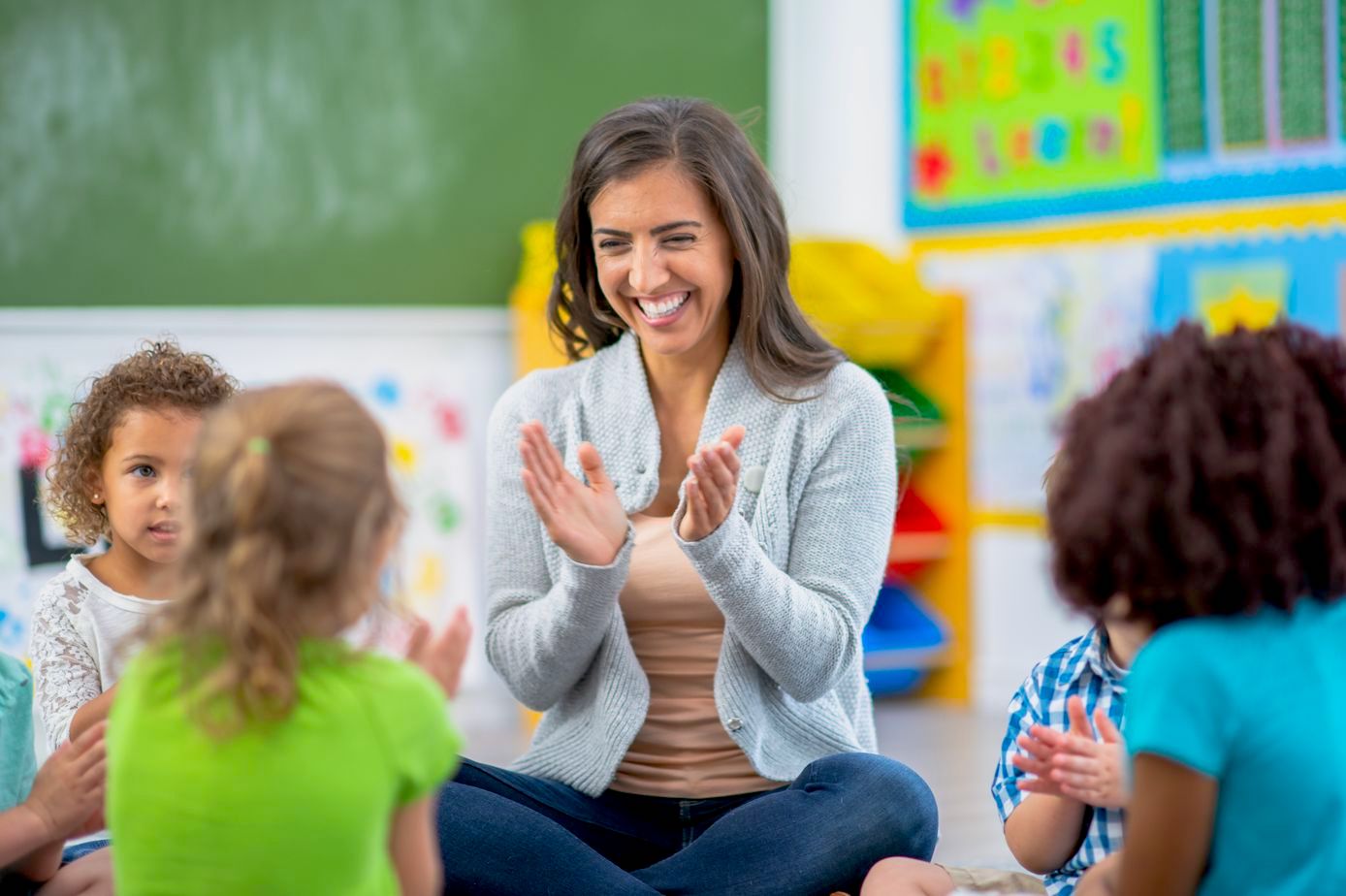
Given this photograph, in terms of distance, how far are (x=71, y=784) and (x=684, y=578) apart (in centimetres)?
74

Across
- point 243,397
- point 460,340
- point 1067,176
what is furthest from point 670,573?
point 1067,176

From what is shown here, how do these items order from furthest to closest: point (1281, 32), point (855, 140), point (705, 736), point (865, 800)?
1. point (855, 140)
2. point (1281, 32)
3. point (705, 736)
4. point (865, 800)

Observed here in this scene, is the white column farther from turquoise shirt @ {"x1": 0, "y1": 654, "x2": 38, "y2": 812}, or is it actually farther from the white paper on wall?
turquoise shirt @ {"x1": 0, "y1": 654, "x2": 38, "y2": 812}

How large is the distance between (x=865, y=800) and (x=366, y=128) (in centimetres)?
264

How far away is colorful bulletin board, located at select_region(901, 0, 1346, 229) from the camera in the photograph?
349 cm

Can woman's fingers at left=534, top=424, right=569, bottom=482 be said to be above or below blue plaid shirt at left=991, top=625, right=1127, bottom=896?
above

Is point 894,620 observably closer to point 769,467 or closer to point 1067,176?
point 1067,176

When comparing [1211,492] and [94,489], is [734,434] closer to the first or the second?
[1211,492]

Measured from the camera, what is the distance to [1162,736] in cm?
108

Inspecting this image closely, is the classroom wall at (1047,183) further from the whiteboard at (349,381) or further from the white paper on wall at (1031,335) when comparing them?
A: the whiteboard at (349,381)

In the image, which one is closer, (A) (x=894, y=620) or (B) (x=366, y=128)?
(B) (x=366, y=128)

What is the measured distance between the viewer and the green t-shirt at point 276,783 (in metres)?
1.09

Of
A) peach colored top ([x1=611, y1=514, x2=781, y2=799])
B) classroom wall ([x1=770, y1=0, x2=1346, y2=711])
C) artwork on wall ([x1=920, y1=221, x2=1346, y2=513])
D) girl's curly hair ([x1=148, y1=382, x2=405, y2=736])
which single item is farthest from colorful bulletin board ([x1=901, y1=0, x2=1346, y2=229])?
girl's curly hair ([x1=148, y1=382, x2=405, y2=736])

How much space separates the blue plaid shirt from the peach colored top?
0.35 meters
